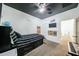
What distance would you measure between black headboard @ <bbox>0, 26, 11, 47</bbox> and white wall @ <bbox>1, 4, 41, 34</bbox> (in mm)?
137

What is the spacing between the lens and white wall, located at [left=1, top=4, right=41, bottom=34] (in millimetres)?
2064

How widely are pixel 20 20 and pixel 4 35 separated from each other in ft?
1.37

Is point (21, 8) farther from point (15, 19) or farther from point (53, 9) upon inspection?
point (53, 9)

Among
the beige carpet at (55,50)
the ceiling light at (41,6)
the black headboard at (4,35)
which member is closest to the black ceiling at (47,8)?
the ceiling light at (41,6)

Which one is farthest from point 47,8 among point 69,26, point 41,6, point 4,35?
point 4,35

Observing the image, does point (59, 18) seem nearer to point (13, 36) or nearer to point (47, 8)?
point (47, 8)

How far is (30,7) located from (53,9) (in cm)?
46

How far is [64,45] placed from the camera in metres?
2.12

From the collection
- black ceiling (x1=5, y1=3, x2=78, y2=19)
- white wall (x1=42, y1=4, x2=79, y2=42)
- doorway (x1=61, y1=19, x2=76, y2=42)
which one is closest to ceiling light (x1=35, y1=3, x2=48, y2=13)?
black ceiling (x1=5, y1=3, x2=78, y2=19)

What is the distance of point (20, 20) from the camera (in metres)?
2.12

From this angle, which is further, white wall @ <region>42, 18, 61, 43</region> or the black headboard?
white wall @ <region>42, 18, 61, 43</region>

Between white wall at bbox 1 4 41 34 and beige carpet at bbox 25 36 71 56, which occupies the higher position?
white wall at bbox 1 4 41 34

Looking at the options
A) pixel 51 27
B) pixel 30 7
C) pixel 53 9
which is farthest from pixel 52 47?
pixel 30 7

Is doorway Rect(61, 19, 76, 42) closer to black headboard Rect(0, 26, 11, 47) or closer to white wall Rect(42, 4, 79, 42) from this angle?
white wall Rect(42, 4, 79, 42)
